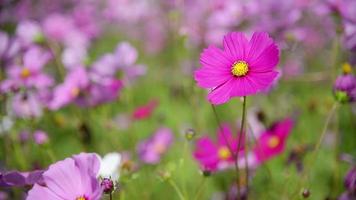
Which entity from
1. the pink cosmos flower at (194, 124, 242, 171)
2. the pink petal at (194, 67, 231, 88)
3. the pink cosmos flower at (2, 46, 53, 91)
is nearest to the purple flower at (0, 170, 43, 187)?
the pink petal at (194, 67, 231, 88)

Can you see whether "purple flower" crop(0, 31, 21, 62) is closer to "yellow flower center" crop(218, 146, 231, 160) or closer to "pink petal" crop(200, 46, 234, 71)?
"yellow flower center" crop(218, 146, 231, 160)

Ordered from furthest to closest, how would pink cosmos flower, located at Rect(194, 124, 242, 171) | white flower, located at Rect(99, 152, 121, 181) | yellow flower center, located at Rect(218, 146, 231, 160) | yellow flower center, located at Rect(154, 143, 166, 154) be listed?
yellow flower center, located at Rect(154, 143, 166, 154)
yellow flower center, located at Rect(218, 146, 231, 160)
pink cosmos flower, located at Rect(194, 124, 242, 171)
white flower, located at Rect(99, 152, 121, 181)

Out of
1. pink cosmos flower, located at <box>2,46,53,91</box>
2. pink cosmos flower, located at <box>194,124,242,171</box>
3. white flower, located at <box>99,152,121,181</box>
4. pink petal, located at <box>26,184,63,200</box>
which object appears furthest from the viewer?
pink cosmos flower, located at <box>2,46,53,91</box>

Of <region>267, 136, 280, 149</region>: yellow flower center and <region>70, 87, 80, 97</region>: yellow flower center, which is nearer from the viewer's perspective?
<region>267, 136, 280, 149</region>: yellow flower center

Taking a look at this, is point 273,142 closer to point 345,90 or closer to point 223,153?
point 223,153

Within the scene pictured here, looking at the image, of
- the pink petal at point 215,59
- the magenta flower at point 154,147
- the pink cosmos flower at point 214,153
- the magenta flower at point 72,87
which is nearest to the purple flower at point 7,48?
the magenta flower at point 72,87

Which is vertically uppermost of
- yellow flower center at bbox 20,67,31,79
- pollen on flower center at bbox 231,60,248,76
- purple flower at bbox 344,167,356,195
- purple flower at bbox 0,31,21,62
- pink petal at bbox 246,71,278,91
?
purple flower at bbox 0,31,21,62

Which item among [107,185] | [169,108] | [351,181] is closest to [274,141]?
[351,181]
